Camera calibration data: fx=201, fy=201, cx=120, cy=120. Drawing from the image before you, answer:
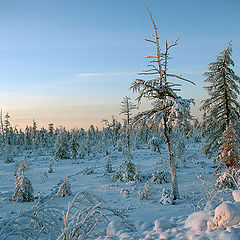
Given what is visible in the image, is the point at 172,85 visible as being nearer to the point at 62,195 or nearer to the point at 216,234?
the point at 216,234

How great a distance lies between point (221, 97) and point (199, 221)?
11951 mm

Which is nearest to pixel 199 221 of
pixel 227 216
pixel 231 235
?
pixel 227 216

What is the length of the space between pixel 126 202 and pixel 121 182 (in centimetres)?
475

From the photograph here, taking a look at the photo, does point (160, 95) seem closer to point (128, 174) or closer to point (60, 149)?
point (128, 174)

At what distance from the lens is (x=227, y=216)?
260 cm

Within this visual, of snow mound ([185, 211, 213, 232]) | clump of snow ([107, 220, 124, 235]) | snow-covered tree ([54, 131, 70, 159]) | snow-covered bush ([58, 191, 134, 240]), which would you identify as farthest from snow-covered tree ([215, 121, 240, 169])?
snow-covered tree ([54, 131, 70, 159])

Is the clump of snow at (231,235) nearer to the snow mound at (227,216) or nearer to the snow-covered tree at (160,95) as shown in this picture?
the snow mound at (227,216)

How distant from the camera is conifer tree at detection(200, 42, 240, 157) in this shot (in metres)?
12.8

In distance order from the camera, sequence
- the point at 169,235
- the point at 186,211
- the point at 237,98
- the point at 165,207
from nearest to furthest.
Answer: the point at 169,235
the point at 186,211
the point at 165,207
the point at 237,98

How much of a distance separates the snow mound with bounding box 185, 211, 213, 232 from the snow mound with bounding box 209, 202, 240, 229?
0.14 meters

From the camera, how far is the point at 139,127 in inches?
360

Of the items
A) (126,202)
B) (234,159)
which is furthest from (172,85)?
(126,202)

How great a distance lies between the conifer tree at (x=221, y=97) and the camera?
12812 millimetres

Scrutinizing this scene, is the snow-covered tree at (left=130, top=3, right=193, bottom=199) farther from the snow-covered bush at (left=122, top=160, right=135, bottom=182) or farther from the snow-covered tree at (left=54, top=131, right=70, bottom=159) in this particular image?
the snow-covered tree at (left=54, top=131, right=70, bottom=159)
